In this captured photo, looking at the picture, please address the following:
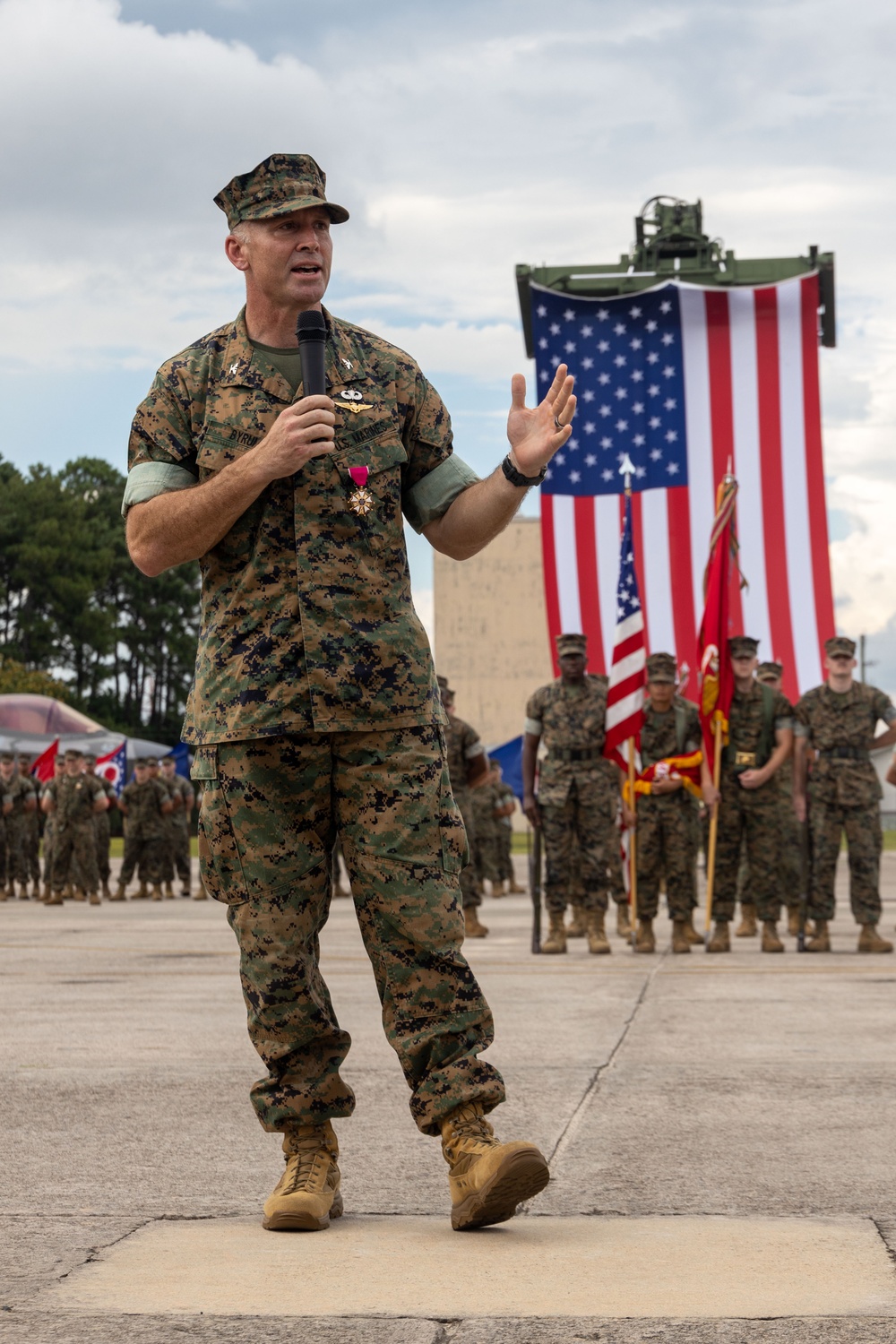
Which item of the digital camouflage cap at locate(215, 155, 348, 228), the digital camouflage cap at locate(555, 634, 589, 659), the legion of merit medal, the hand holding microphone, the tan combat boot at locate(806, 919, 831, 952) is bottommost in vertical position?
the tan combat boot at locate(806, 919, 831, 952)

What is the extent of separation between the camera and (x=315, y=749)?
3.73 metres

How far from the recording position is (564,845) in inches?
480

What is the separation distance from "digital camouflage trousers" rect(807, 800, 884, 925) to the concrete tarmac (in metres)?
3.45

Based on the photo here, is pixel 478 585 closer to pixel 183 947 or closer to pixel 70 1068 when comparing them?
pixel 183 947

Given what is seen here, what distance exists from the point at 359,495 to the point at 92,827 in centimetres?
1889

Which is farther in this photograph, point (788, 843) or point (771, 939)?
point (788, 843)

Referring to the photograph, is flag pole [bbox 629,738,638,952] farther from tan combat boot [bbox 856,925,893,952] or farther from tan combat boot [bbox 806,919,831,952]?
tan combat boot [bbox 856,925,893,952]

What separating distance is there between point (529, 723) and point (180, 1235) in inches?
360

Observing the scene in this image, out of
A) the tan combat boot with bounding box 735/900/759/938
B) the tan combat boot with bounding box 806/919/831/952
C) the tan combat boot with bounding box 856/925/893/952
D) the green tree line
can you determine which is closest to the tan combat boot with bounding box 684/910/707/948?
the tan combat boot with bounding box 806/919/831/952

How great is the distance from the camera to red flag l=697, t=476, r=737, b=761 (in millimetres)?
12430

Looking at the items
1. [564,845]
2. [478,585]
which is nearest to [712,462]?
[564,845]

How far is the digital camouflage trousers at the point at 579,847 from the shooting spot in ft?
39.5

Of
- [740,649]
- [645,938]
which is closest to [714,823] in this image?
[645,938]

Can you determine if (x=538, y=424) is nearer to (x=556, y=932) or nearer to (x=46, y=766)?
(x=556, y=932)
